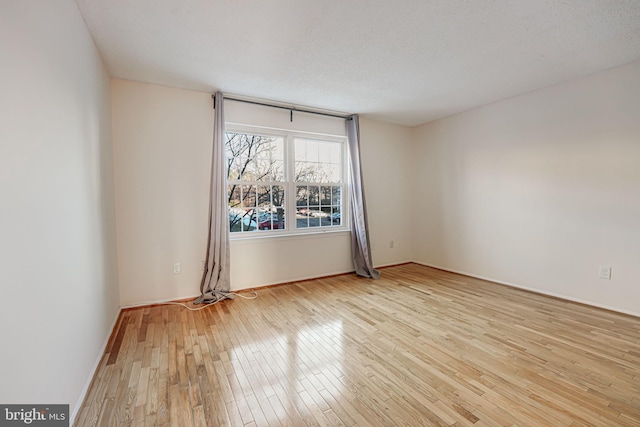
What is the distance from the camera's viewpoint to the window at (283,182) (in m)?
3.71

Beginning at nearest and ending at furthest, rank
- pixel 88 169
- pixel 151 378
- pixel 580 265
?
pixel 151 378, pixel 88 169, pixel 580 265

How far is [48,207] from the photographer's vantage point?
1.34m

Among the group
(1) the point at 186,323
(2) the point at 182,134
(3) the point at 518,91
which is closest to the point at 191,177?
(2) the point at 182,134

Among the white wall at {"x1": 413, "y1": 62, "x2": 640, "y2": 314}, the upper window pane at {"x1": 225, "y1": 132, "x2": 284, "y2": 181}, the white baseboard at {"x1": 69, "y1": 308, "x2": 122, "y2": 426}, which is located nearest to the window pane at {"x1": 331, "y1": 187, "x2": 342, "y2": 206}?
the upper window pane at {"x1": 225, "y1": 132, "x2": 284, "y2": 181}

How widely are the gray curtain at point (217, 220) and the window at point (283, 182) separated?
0.91 ft

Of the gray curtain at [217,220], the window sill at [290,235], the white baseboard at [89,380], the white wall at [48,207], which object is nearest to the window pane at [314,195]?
the window sill at [290,235]

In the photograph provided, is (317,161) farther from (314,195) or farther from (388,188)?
(388,188)

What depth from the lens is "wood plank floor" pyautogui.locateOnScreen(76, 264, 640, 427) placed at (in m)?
1.56

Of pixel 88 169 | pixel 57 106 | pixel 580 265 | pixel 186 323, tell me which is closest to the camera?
pixel 57 106

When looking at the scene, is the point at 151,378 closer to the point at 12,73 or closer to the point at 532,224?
the point at 12,73

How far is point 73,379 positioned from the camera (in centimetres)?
155

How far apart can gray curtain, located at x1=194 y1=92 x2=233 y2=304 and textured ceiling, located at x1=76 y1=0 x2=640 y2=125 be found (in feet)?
1.65

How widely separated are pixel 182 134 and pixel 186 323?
2.17m

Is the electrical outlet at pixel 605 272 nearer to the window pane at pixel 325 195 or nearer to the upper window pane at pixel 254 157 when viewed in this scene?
the window pane at pixel 325 195
